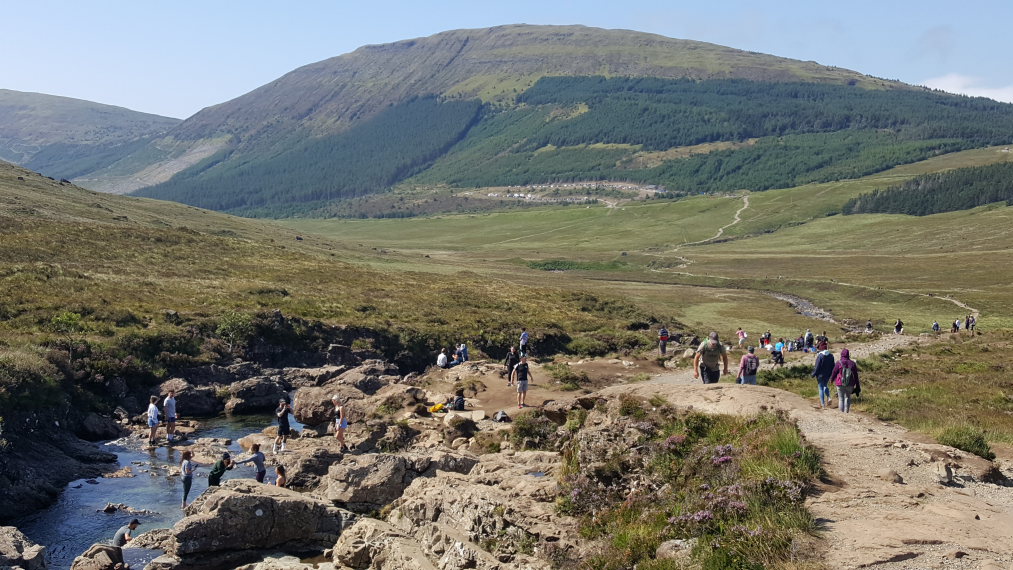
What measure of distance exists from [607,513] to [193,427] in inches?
947

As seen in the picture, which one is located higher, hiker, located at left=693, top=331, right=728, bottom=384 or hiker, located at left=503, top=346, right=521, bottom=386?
hiker, located at left=693, top=331, right=728, bottom=384

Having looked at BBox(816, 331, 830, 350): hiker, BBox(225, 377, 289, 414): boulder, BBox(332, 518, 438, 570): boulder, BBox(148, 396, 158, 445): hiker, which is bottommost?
BBox(225, 377, 289, 414): boulder

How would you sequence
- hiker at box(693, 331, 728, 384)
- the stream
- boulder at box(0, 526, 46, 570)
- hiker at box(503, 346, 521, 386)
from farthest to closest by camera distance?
hiker at box(503, 346, 521, 386) → hiker at box(693, 331, 728, 384) → the stream → boulder at box(0, 526, 46, 570)

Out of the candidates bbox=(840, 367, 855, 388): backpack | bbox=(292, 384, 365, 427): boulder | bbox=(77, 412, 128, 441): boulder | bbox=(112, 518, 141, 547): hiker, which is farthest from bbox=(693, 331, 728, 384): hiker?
bbox=(77, 412, 128, 441): boulder

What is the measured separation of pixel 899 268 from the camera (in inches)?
4934

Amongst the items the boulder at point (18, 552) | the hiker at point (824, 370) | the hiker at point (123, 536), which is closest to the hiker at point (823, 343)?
the hiker at point (824, 370)

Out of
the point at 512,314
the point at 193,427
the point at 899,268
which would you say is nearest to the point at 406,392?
the point at 193,427

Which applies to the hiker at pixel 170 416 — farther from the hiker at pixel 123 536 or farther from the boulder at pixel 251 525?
the boulder at pixel 251 525

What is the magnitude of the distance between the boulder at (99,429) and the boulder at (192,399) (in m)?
3.41

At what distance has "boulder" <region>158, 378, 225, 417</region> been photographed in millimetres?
36938

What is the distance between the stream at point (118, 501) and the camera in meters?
21.2

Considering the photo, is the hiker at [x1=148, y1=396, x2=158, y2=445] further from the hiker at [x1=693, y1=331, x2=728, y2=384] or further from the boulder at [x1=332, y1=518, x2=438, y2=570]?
the hiker at [x1=693, y1=331, x2=728, y2=384]

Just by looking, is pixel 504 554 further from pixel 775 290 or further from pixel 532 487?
pixel 775 290

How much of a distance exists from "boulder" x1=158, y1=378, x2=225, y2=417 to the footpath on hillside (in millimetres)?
25086
